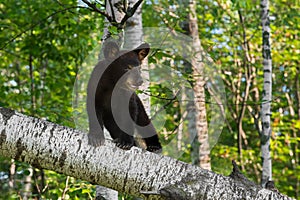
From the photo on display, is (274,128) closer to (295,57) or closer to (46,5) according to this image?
(295,57)

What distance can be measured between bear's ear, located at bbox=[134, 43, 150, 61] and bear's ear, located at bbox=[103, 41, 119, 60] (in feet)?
0.82

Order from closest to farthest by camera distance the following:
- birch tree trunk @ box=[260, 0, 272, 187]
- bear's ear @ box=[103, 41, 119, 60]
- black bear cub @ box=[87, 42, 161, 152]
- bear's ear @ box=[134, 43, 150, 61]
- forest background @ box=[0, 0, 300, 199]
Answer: bear's ear @ box=[103, 41, 119, 60], black bear cub @ box=[87, 42, 161, 152], bear's ear @ box=[134, 43, 150, 61], birch tree trunk @ box=[260, 0, 272, 187], forest background @ box=[0, 0, 300, 199]

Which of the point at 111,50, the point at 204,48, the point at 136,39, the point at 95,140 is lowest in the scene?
the point at 95,140

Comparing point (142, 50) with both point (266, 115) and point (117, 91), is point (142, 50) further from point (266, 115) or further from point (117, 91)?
point (266, 115)

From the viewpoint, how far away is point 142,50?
395 cm

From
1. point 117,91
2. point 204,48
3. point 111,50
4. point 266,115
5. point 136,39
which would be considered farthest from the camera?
point 204,48

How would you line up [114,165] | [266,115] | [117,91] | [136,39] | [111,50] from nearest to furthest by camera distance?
1. [114,165]
2. [111,50]
3. [117,91]
4. [136,39]
5. [266,115]

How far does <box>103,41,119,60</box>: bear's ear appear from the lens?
3.62 metres

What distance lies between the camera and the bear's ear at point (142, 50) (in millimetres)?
3922

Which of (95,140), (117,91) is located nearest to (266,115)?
(117,91)

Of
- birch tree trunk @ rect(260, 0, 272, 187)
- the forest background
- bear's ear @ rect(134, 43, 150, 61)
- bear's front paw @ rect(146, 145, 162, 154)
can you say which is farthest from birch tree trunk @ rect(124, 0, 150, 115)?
birch tree trunk @ rect(260, 0, 272, 187)

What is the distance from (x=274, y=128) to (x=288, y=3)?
3.37m

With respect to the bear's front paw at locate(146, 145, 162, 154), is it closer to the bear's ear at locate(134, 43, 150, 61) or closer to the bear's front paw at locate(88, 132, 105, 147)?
the bear's ear at locate(134, 43, 150, 61)

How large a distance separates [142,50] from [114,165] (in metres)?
1.53
